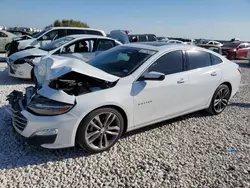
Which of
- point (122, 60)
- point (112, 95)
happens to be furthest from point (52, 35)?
point (112, 95)

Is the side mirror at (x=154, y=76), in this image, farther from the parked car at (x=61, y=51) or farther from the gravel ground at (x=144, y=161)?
the parked car at (x=61, y=51)

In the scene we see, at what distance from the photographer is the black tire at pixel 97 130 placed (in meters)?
2.93

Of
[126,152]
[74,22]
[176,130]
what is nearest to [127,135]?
[126,152]

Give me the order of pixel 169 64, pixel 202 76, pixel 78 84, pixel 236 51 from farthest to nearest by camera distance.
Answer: pixel 236 51 < pixel 202 76 < pixel 169 64 < pixel 78 84

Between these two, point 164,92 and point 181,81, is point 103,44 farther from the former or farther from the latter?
point 164,92

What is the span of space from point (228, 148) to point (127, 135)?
156cm

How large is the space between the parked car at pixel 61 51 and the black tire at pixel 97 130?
13.0 feet

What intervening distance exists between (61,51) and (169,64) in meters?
4.09

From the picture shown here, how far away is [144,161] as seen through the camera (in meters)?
2.99

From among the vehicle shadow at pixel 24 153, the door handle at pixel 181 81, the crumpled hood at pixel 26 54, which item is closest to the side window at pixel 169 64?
the door handle at pixel 181 81

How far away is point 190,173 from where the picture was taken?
9.12ft

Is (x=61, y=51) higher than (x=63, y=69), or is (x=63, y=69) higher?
(x=61, y=51)

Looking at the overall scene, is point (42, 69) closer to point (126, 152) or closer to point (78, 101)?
point (78, 101)

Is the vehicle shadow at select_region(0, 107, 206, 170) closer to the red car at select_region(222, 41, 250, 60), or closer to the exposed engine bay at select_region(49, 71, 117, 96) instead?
the exposed engine bay at select_region(49, 71, 117, 96)
